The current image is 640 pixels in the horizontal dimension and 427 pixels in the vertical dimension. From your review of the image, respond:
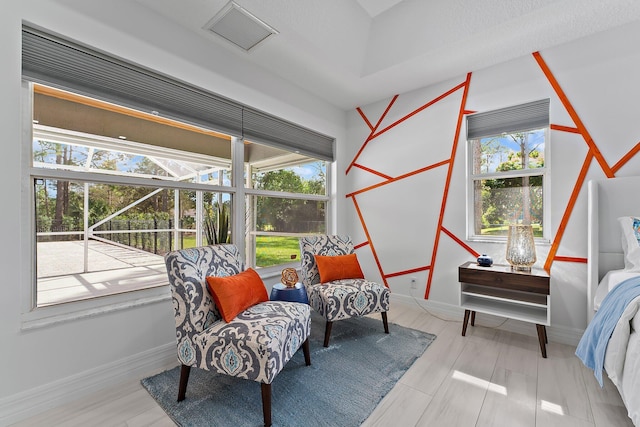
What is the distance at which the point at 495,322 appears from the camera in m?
2.65

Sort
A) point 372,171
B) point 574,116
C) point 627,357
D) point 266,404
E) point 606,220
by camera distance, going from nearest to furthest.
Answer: point 627,357
point 266,404
point 606,220
point 574,116
point 372,171

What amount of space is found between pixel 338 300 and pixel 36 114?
2342 millimetres

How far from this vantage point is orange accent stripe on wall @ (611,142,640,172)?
2.10 metres

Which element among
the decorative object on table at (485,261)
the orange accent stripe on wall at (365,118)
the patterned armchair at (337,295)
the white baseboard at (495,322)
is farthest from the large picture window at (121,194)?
the decorative object on table at (485,261)

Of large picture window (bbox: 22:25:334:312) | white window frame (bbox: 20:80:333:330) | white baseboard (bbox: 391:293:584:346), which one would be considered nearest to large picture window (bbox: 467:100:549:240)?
white baseboard (bbox: 391:293:584:346)

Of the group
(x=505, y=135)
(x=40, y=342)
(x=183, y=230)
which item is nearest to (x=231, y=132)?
(x=183, y=230)

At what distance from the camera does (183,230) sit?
2.30 metres

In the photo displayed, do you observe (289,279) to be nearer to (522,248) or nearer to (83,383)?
(83,383)

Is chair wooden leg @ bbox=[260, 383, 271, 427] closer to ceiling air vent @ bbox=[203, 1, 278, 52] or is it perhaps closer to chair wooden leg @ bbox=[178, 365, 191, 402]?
chair wooden leg @ bbox=[178, 365, 191, 402]

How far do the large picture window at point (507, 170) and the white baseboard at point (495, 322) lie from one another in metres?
0.78

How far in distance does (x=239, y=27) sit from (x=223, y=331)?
7.05 ft

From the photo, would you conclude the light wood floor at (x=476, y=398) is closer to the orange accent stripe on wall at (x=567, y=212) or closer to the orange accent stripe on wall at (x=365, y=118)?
the orange accent stripe on wall at (x=567, y=212)

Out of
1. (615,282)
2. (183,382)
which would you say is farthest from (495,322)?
(183,382)

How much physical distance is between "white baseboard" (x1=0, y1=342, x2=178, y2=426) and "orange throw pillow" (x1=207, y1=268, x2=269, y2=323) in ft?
2.67
